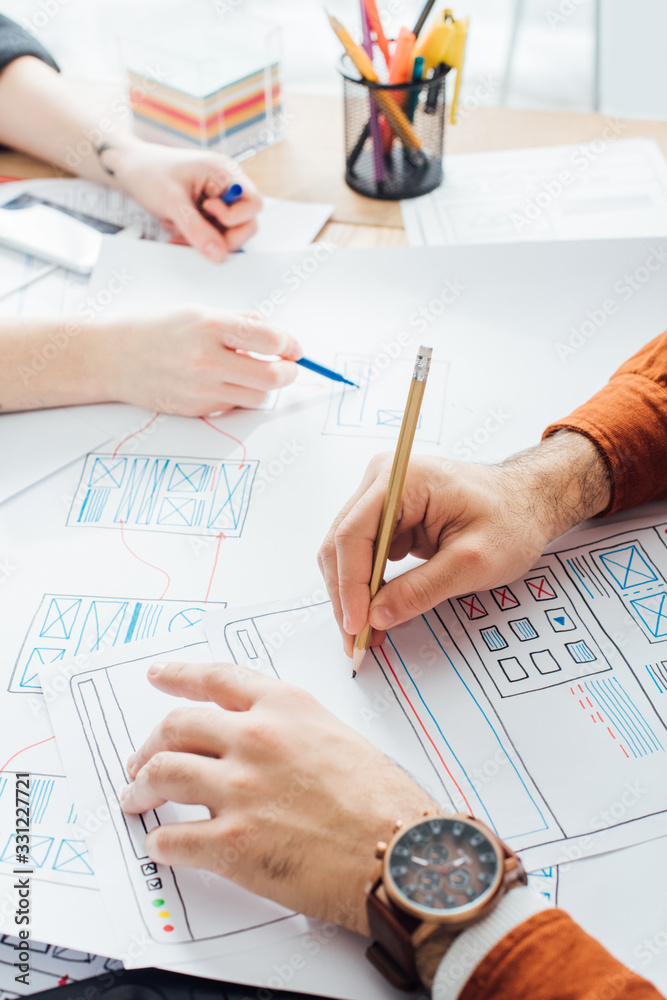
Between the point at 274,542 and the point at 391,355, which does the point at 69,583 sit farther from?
the point at 391,355

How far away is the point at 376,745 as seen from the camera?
2.17 feet

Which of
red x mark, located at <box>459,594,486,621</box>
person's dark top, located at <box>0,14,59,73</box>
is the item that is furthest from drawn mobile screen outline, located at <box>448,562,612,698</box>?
person's dark top, located at <box>0,14,59,73</box>

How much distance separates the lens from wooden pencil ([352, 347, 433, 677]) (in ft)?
2.07

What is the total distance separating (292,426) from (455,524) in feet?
0.92

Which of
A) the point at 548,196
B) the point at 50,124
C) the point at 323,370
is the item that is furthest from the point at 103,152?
the point at 548,196

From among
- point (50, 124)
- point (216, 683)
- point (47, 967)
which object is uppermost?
point (50, 124)

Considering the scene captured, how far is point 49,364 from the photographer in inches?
38.4

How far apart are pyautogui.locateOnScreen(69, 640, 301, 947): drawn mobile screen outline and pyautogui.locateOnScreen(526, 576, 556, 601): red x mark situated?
0.32 meters

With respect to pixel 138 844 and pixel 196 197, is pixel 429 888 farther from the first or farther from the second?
pixel 196 197

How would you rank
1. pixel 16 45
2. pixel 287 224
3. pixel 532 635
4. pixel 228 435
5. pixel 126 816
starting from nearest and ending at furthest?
pixel 126 816
pixel 532 635
pixel 228 435
pixel 287 224
pixel 16 45

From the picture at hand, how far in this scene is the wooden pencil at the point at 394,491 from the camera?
24.9 inches

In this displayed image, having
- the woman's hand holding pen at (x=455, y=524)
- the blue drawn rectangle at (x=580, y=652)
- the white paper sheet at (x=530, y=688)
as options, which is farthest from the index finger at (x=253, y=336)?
the blue drawn rectangle at (x=580, y=652)

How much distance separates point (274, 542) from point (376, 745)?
0.25 meters

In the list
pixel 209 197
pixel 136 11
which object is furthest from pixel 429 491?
pixel 136 11
